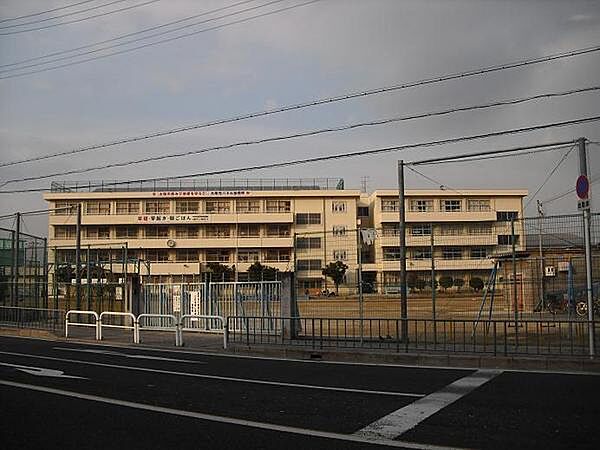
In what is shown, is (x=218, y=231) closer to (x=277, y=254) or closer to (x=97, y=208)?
(x=277, y=254)

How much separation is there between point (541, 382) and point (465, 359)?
2.81 meters

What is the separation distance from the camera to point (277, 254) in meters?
64.4

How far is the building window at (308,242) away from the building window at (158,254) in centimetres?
4421

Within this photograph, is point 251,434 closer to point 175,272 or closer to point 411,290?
point 411,290

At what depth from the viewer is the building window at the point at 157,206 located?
6481 centimetres

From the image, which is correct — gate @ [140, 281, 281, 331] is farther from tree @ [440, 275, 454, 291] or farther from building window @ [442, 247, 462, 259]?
building window @ [442, 247, 462, 259]

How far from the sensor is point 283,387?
10977 millimetres

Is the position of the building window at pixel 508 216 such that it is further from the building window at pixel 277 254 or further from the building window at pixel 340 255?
the building window at pixel 277 254

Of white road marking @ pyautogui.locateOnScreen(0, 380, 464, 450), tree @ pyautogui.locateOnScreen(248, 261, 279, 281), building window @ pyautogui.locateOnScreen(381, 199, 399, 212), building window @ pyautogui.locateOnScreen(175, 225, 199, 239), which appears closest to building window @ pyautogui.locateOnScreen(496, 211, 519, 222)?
tree @ pyautogui.locateOnScreen(248, 261, 279, 281)

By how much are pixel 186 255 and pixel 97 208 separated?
33.2 ft

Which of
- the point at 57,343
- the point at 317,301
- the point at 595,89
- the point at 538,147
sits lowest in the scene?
the point at 57,343

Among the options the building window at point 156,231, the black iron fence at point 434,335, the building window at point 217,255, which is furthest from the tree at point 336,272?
the building window at point 156,231

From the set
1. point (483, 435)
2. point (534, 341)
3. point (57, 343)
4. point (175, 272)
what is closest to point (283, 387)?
point (483, 435)

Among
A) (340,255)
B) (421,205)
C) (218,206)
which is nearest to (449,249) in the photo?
(340,255)
